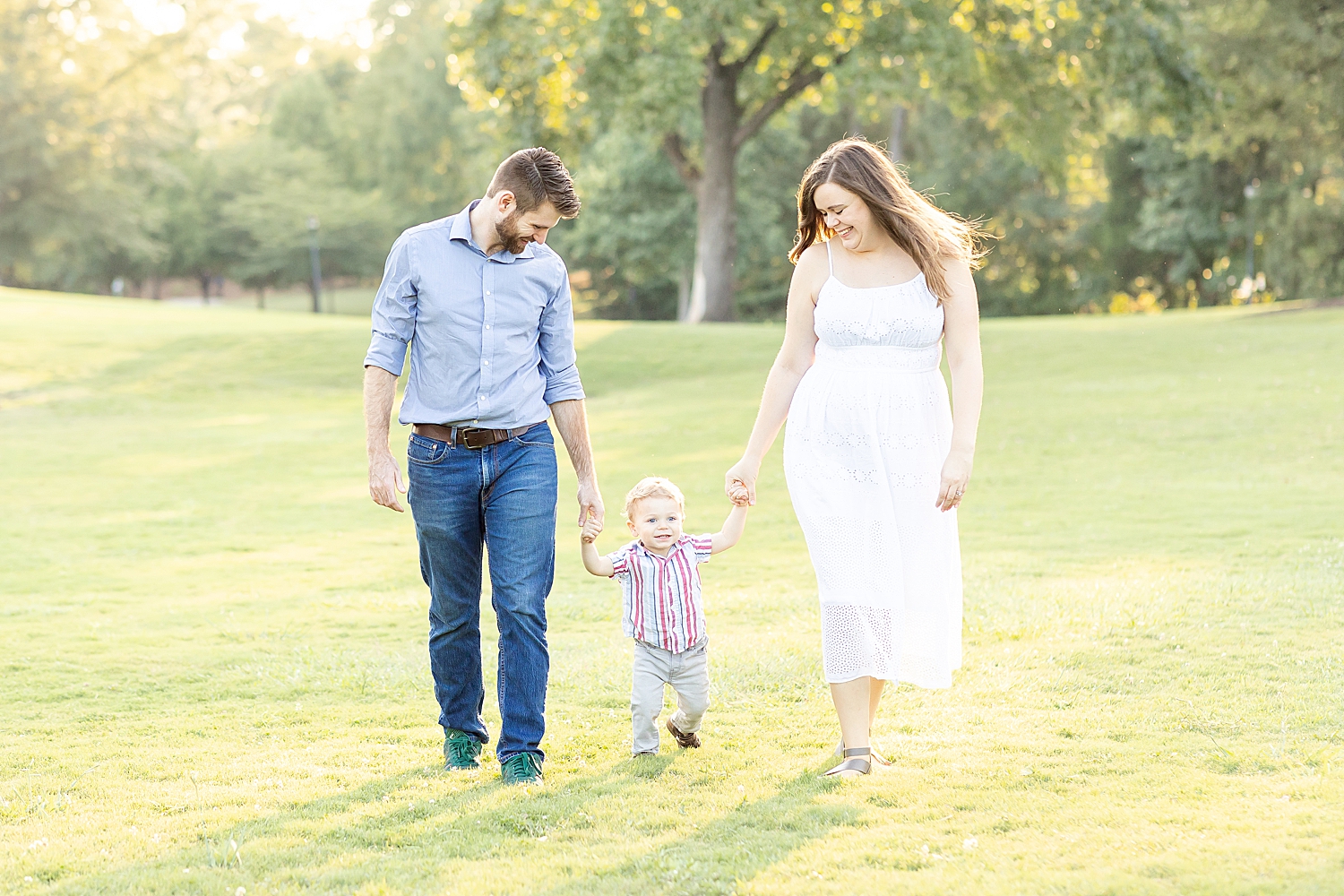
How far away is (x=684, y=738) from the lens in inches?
200

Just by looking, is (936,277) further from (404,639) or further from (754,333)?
(754,333)

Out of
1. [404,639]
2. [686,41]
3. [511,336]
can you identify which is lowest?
[404,639]

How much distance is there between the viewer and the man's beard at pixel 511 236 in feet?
14.5

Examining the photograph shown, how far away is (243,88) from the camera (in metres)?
89.8

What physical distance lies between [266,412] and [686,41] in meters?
9.74

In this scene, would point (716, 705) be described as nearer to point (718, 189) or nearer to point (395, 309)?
point (395, 309)

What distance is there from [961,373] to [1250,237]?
131 feet

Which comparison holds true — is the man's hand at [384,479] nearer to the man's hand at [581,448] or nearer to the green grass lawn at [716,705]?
the man's hand at [581,448]

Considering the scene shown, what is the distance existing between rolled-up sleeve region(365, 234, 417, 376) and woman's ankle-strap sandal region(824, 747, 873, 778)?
6.60ft

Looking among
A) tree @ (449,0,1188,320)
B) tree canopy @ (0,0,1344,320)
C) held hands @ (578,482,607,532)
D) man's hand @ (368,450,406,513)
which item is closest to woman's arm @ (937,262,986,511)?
held hands @ (578,482,607,532)

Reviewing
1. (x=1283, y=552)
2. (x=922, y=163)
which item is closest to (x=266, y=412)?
(x=1283, y=552)

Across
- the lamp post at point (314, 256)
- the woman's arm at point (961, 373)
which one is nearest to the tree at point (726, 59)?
the woman's arm at point (961, 373)

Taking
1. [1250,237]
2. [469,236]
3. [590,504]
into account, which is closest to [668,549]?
[590,504]

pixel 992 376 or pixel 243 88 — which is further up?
pixel 243 88
